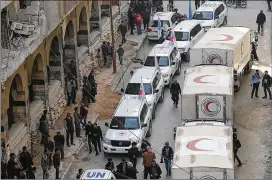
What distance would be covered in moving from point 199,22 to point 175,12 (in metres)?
3.39

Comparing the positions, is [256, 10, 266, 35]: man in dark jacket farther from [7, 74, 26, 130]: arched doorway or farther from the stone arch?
[7, 74, 26, 130]: arched doorway

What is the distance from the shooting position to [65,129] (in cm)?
3306

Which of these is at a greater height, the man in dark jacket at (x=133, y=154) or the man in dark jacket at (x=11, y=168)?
the man in dark jacket at (x=11, y=168)

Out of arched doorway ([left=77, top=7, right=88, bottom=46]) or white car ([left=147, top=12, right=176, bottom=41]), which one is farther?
white car ([left=147, top=12, right=176, bottom=41])

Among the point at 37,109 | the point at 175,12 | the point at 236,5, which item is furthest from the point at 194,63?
the point at 236,5

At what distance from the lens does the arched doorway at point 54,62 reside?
118 feet

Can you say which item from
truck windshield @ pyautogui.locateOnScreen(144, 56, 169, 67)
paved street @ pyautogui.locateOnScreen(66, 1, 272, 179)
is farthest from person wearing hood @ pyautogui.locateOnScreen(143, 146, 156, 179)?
truck windshield @ pyautogui.locateOnScreen(144, 56, 169, 67)

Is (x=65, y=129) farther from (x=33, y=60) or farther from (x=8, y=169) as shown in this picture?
(x=8, y=169)

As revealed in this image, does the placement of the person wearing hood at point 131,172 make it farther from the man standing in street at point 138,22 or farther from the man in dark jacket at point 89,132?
the man standing in street at point 138,22

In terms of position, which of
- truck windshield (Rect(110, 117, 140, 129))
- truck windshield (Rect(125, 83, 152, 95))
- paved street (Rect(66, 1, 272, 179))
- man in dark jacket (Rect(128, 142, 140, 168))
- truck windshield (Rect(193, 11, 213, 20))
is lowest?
paved street (Rect(66, 1, 272, 179))

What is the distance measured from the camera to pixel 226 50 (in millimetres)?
36562

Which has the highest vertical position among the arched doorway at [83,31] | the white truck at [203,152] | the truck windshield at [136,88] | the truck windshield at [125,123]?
the arched doorway at [83,31]

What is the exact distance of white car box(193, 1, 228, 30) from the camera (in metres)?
46.2

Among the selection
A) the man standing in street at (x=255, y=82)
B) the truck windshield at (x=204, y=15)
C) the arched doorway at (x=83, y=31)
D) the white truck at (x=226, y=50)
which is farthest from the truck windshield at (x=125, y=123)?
the truck windshield at (x=204, y=15)
